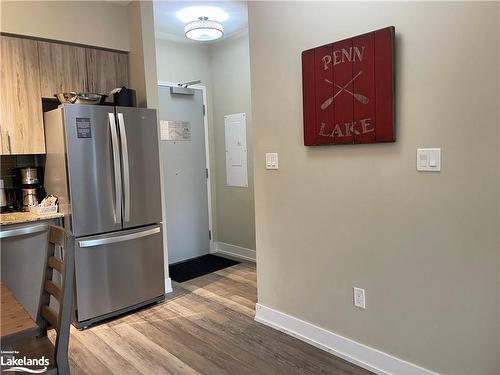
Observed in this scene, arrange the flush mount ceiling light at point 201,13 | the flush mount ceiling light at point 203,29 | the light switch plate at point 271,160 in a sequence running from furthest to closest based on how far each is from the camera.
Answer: the flush mount ceiling light at point 203,29, the flush mount ceiling light at point 201,13, the light switch plate at point 271,160

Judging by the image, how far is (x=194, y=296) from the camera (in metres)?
3.49

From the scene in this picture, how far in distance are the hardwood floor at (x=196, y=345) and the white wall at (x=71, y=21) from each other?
2.33 meters

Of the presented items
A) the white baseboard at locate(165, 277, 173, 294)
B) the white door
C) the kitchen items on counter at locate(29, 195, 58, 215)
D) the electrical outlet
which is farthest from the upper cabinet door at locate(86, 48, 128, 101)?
the electrical outlet

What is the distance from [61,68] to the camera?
3.10 metres

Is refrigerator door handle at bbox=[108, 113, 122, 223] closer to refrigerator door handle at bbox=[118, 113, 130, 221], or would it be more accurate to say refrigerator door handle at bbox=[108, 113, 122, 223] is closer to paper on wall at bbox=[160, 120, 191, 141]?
refrigerator door handle at bbox=[118, 113, 130, 221]

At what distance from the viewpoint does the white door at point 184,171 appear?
4352 mm

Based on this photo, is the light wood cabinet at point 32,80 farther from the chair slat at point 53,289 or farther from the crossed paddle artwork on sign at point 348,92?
the crossed paddle artwork on sign at point 348,92

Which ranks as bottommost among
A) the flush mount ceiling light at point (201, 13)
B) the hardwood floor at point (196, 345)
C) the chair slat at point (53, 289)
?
the hardwood floor at point (196, 345)

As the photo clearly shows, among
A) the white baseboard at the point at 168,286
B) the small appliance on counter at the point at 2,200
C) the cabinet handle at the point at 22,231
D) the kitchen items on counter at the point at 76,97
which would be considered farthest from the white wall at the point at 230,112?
the small appliance on counter at the point at 2,200

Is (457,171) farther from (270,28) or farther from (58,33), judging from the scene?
(58,33)

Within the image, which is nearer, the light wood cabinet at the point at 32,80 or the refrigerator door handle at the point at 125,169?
the light wood cabinet at the point at 32,80

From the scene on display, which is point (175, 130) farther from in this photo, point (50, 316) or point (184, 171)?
point (50, 316)

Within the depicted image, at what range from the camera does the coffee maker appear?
3.02 meters

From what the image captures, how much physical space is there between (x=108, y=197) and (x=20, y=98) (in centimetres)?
101
